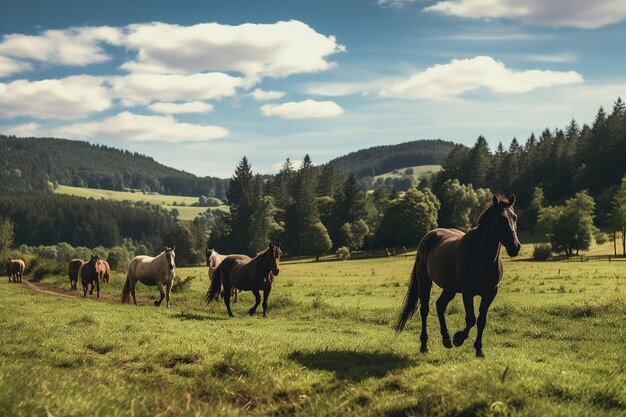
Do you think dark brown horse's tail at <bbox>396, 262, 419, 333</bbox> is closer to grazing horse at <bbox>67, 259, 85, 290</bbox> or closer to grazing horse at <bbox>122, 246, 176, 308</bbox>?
grazing horse at <bbox>122, 246, 176, 308</bbox>

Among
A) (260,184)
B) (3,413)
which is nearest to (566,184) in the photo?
(260,184)

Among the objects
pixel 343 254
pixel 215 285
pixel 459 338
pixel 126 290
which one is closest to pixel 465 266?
pixel 459 338

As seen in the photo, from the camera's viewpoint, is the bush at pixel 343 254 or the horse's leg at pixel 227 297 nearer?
the horse's leg at pixel 227 297

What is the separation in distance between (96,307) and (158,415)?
1842 centimetres

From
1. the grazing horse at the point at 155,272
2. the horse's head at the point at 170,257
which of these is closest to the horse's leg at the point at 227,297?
the grazing horse at the point at 155,272

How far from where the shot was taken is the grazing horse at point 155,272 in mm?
23797

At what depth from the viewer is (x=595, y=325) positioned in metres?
15.9

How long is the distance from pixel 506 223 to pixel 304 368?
492 centimetres

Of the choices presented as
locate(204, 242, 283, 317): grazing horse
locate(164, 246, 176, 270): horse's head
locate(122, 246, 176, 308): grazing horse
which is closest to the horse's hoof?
locate(204, 242, 283, 317): grazing horse

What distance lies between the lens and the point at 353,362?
996 centimetres

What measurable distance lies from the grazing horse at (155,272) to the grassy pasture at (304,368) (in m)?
6.05

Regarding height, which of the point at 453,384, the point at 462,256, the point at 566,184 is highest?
the point at 566,184

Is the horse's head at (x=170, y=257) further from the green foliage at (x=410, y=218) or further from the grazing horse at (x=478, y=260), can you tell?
the green foliage at (x=410, y=218)

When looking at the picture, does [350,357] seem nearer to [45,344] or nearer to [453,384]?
[453,384]
